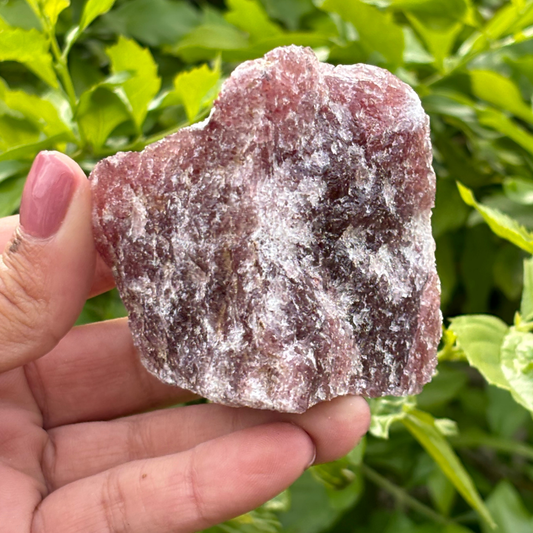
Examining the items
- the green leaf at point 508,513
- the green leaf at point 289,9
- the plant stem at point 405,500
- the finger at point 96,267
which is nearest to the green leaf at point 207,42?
the green leaf at point 289,9

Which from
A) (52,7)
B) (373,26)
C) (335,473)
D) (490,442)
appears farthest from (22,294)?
(490,442)

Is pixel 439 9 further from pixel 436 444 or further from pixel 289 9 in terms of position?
pixel 436 444

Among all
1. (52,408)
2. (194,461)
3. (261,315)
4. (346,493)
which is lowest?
(346,493)

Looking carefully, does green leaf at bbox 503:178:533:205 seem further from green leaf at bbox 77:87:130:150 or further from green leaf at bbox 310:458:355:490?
green leaf at bbox 77:87:130:150

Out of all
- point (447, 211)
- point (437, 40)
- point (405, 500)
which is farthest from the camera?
point (405, 500)

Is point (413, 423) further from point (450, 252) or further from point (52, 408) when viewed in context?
point (52, 408)

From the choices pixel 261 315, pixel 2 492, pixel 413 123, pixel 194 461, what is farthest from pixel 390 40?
pixel 2 492

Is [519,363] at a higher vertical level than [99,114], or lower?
lower

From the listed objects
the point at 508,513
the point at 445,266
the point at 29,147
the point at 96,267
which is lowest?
the point at 508,513
